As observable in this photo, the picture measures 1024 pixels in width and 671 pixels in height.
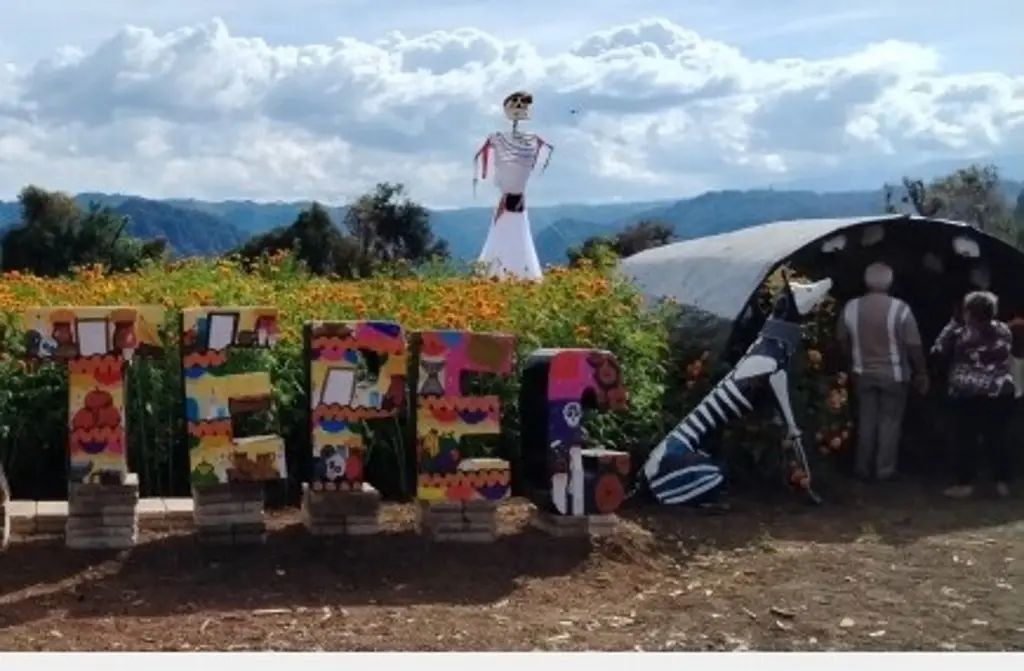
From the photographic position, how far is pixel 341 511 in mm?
6617

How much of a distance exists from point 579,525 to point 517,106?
315 inches

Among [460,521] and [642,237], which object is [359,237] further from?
[460,521]

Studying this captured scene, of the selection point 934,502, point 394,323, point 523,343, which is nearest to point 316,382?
point 394,323

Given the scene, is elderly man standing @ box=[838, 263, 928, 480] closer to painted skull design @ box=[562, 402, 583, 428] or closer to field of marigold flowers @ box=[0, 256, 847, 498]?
field of marigold flowers @ box=[0, 256, 847, 498]

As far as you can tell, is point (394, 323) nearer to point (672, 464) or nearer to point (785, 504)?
point (672, 464)

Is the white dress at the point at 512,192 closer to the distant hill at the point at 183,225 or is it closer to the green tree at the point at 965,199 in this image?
the distant hill at the point at 183,225

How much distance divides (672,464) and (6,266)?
9340 mm

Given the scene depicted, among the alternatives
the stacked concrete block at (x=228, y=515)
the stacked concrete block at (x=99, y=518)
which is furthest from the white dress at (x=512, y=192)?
the stacked concrete block at (x=99, y=518)

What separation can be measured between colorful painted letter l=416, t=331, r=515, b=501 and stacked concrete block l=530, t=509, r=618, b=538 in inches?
10.4

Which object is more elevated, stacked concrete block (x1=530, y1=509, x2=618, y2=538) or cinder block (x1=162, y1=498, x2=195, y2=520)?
cinder block (x1=162, y1=498, x2=195, y2=520)

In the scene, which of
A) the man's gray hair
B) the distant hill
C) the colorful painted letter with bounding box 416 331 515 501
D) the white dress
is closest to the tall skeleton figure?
the white dress

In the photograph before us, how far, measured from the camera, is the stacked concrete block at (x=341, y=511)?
21.7 feet

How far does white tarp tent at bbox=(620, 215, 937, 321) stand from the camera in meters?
8.70

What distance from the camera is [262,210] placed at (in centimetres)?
960
